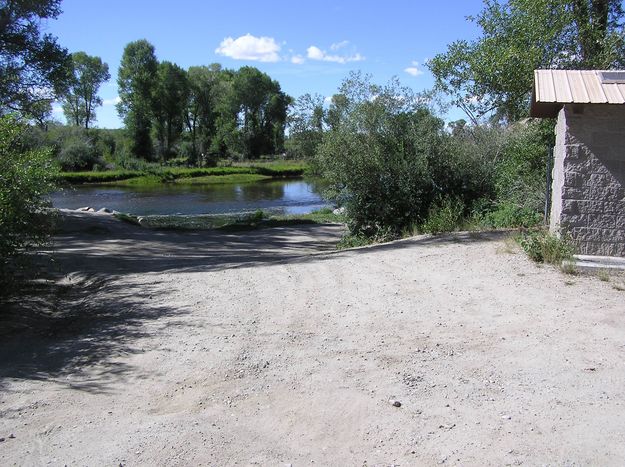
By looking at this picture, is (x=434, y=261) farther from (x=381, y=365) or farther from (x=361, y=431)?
(x=361, y=431)

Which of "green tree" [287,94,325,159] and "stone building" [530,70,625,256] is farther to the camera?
"green tree" [287,94,325,159]

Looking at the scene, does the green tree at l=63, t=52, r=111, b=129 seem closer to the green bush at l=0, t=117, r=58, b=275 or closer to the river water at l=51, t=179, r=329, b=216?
the river water at l=51, t=179, r=329, b=216

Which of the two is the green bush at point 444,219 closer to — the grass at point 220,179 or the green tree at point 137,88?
the grass at point 220,179

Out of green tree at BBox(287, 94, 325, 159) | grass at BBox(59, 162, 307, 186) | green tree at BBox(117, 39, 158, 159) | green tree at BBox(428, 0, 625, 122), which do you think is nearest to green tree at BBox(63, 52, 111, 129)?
green tree at BBox(117, 39, 158, 159)

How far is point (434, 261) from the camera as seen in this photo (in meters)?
9.32

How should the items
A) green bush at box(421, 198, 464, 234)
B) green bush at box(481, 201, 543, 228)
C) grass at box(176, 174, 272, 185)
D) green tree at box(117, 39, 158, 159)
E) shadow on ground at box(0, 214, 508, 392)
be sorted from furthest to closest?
1. green tree at box(117, 39, 158, 159)
2. grass at box(176, 174, 272, 185)
3. green bush at box(421, 198, 464, 234)
4. green bush at box(481, 201, 543, 228)
5. shadow on ground at box(0, 214, 508, 392)

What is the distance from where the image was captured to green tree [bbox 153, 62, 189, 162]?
77.9 metres

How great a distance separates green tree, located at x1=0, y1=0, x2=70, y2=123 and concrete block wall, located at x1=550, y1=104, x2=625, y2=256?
13.9 metres

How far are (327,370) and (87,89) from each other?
91920 mm

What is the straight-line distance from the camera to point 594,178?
823 centimetres

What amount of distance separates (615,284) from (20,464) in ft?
22.6

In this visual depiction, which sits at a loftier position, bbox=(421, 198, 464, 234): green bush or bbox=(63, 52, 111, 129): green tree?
bbox=(63, 52, 111, 129): green tree

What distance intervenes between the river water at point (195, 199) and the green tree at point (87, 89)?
31.0 m

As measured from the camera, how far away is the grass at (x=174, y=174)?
217 ft
